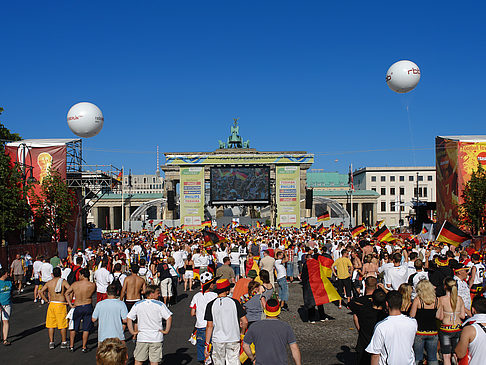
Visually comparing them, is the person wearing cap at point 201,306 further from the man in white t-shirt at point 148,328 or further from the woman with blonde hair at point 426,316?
the woman with blonde hair at point 426,316

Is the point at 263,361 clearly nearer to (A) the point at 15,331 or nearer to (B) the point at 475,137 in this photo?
(A) the point at 15,331

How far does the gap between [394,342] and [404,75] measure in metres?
14.7

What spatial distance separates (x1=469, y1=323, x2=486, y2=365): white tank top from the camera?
205 inches

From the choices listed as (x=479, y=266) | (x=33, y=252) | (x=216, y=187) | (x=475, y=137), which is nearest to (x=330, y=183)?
(x=216, y=187)

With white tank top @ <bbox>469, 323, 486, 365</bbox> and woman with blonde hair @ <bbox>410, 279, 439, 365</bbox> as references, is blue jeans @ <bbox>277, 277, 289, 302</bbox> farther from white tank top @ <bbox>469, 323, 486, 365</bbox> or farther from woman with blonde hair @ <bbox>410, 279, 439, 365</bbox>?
white tank top @ <bbox>469, 323, 486, 365</bbox>

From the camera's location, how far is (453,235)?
1535cm

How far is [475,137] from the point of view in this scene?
1641 inches

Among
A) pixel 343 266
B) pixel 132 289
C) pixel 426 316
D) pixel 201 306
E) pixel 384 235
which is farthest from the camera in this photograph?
pixel 384 235

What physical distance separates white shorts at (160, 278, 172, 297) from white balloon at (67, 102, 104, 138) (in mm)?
8911

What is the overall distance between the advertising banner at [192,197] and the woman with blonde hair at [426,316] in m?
54.8

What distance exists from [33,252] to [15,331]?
13395mm

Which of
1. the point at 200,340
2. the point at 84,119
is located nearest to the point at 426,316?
the point at 200,340

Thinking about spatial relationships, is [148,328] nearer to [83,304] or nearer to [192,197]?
[83,304]

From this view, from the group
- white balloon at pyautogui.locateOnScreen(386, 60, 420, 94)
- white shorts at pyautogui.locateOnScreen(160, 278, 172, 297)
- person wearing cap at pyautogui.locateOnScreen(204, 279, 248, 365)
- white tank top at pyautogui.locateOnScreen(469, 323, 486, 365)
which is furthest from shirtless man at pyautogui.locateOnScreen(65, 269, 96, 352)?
white balloon at pyautogui.locateOnScreen(386, 60, 420, 94)
